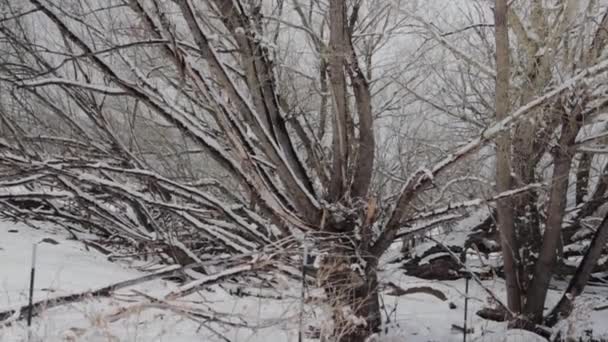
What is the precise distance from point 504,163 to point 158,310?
4.09m

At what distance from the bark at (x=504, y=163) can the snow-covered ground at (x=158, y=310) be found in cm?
59

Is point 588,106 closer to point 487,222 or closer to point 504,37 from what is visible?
point 504,37

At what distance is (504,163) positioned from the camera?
6121 millimetres

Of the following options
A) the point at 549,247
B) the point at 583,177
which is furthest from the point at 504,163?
the point at 583,177

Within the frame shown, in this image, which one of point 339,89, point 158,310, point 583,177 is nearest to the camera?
point 158,310

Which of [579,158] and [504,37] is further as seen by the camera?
[579,158]

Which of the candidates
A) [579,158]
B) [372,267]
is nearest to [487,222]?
[579,158]

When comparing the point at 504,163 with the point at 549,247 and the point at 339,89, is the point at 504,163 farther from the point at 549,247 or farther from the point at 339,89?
the point at 339,89

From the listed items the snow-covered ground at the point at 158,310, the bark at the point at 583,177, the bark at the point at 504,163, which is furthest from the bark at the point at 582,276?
the bark at the point at 583,177

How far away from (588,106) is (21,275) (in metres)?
5.86

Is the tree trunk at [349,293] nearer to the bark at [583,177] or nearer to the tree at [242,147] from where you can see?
the tree at [242,147]

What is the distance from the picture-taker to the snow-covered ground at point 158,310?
3.31 metres

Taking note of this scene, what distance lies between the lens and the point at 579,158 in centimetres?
871

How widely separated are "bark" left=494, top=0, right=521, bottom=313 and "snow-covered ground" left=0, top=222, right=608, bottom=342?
588mm
